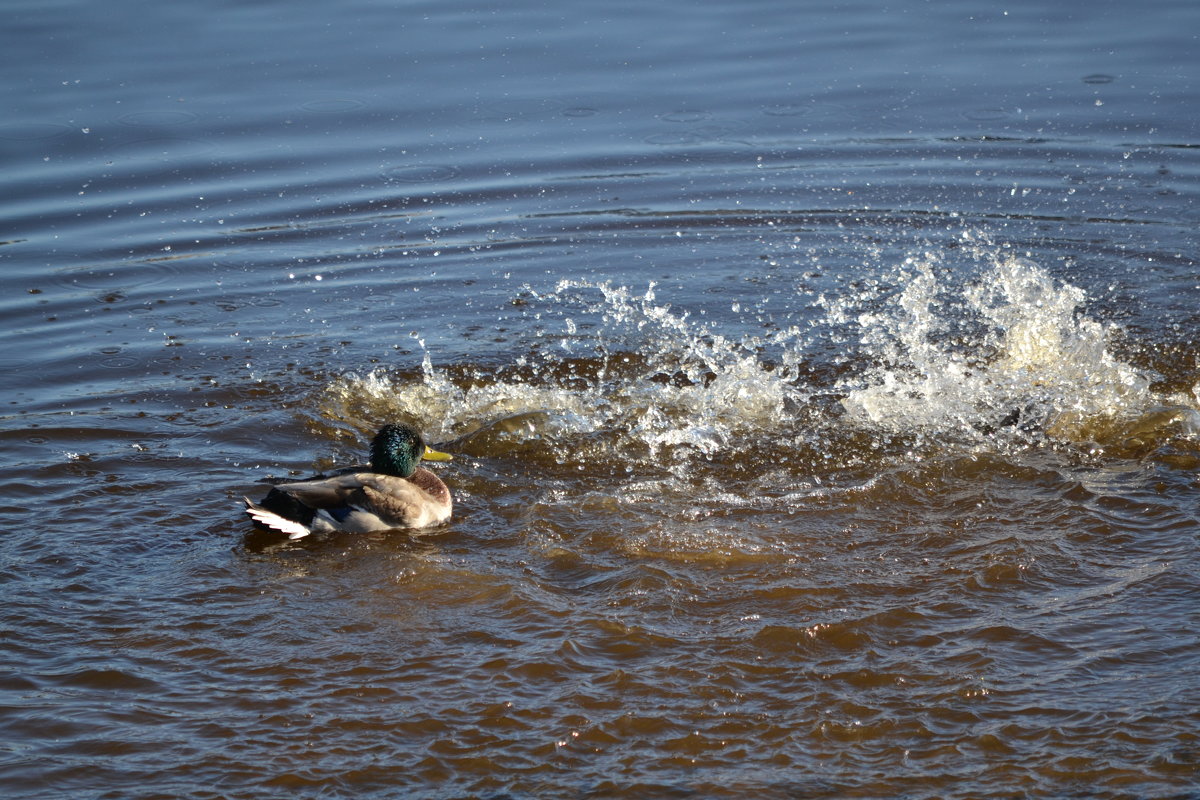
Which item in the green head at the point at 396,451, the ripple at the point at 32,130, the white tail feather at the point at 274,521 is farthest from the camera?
the ripple at the point at 32,130

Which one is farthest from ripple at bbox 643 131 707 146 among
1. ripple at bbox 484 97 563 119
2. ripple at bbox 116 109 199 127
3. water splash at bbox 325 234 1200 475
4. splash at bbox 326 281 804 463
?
ripple at bbox 116 109 199 127

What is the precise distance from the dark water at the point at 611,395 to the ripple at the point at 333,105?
2.4 inches

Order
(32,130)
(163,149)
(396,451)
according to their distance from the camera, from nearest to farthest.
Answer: (396,451), (163,149), (32,130)

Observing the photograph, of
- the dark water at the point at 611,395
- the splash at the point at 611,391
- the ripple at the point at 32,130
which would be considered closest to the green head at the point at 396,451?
the dark water at the point at 611,395

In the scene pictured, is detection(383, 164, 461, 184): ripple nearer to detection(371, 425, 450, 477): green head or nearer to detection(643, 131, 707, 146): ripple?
detection(643, 131, 707, 146): ripple

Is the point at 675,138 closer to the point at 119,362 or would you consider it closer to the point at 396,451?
the point at 119,362

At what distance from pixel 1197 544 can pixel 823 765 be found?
7.41 ft

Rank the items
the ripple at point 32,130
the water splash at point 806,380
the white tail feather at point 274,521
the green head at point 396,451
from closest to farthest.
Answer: the white tail feather at point 274,521 → the green head at point 396,451 → the water splash at point 806,380 → the ripple at point 32,130

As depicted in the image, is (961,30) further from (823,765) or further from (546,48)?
(823,765)

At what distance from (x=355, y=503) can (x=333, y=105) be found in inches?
269

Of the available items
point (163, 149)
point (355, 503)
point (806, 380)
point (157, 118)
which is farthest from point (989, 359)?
point (157, 118)

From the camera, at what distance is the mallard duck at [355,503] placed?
587cm

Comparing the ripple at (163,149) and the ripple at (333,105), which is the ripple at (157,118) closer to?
the ripple at (163,149)

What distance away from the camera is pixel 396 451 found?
6203 mm
